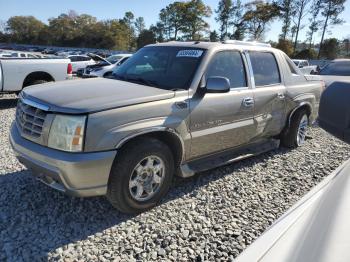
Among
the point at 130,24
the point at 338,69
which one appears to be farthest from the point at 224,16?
the point at 338,69

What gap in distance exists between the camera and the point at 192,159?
4031 millimetres

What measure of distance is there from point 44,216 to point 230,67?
2.86 metres

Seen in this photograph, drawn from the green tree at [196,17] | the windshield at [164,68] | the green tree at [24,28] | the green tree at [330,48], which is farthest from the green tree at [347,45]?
the green tree at [24,28]

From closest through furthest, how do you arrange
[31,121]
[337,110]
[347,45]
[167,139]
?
[337,110]
[31,121]
[167,139]
[347,45]

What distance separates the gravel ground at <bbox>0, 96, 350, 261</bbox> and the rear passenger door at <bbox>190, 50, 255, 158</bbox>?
1.83 feet

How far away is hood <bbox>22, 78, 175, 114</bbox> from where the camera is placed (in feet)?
10.1

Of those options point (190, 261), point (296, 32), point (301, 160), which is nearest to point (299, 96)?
point (301, 160)

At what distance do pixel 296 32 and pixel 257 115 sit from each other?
5383 centimetres

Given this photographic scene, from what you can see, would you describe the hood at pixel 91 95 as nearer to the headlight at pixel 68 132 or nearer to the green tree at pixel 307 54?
the headlight at pixel 68 132

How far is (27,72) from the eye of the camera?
9.20 m

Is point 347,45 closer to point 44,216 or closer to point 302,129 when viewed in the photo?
point 302,129

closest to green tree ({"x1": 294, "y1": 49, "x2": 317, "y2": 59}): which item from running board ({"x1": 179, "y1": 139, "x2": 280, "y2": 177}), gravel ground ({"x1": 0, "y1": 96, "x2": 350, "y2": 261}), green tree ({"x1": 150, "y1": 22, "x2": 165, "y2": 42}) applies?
green tree ({"x1": 150, "y1": 22, "x2": 165, "y2": 42})

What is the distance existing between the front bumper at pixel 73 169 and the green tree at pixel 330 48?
→ 53086 mm

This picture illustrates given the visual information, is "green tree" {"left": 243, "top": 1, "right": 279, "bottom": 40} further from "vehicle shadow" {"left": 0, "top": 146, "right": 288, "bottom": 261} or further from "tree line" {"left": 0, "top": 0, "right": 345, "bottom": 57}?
"vehicle shadow" {"left": 0, "top": 146, "right": 288, "bottom": 261}
